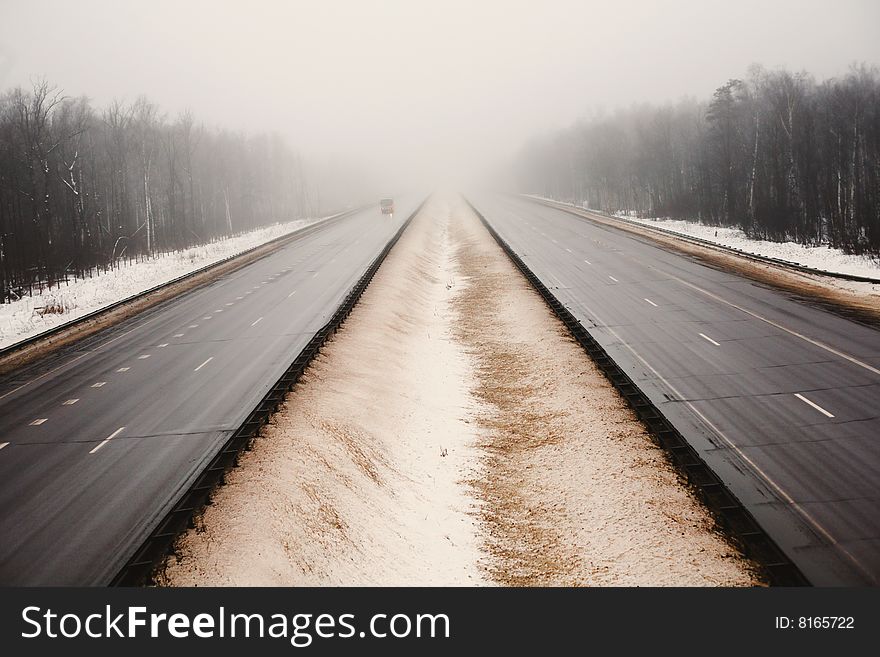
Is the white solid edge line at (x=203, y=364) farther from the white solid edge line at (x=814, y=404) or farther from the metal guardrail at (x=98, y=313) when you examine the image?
the white solid edge line at (x=814, y=404)

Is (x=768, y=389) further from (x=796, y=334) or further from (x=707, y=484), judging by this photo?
(x=796, y=334)

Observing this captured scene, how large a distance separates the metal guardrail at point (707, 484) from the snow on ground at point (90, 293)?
880 inches

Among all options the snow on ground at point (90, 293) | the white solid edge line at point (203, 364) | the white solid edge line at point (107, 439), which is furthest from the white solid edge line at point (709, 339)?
the snow on ground at point (90, 293)

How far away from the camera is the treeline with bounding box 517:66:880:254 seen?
47.9 m

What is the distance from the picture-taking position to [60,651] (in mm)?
5875

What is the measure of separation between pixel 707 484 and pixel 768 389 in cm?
593

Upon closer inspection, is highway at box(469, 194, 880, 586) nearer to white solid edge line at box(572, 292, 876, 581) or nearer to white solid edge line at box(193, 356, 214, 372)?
white solid edge line at box(572, 292, 876, 581)

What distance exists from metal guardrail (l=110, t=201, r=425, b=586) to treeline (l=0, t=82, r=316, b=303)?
82.3 feet

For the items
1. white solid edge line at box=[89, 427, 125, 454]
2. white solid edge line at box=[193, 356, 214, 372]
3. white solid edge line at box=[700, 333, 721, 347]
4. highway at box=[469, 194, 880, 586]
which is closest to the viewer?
highway at box=[469, 194, 880, 586]

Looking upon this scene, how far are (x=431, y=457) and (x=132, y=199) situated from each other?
74.7m

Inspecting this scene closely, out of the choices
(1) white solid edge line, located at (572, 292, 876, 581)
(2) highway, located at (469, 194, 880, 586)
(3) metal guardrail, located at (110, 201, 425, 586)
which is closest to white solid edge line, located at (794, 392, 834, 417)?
(2) highway, located at (469, 194, 880, 586)

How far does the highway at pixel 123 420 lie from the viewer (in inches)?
364

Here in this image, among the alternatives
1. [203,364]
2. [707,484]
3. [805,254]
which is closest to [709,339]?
[707,484]

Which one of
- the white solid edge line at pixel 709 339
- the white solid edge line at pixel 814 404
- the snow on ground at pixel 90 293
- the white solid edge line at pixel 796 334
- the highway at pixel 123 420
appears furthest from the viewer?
the snow on ground at pixel 90 293
